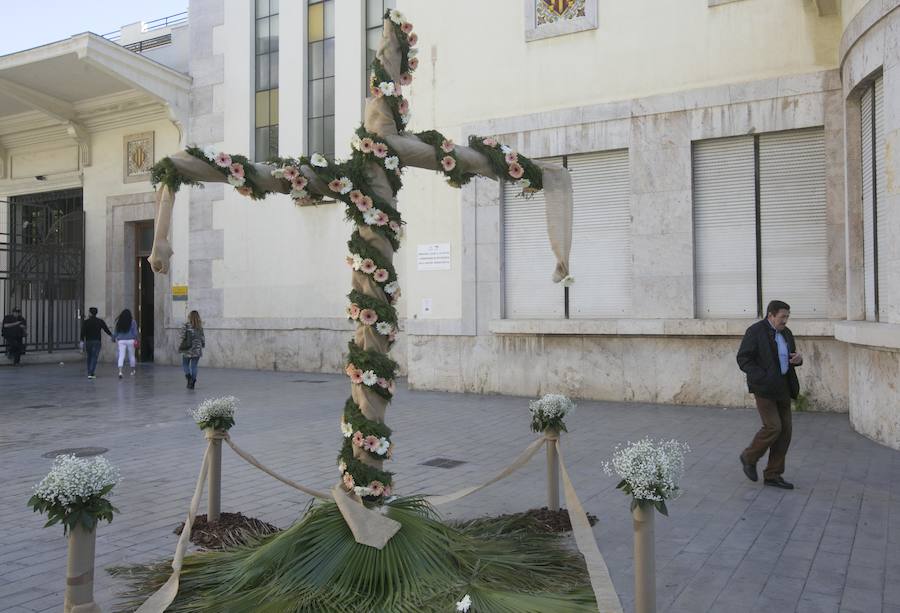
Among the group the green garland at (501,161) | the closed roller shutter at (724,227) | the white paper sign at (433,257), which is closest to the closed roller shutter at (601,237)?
the closed roller shutter at (724,227)

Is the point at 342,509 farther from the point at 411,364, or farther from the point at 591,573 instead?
the point at 411,364

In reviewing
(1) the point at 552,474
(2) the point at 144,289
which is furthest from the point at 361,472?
(2) the point at 144,289

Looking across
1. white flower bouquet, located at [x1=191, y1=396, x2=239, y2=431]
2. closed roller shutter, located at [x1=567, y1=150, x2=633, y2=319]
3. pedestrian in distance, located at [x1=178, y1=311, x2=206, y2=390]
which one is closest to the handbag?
pedestrian in distance, located at [x1=178, y1=311, x2=206, y2=390]

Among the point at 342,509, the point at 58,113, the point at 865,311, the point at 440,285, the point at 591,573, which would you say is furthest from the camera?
the point at 58,113

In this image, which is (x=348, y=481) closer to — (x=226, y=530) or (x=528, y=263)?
(x=226, y=530)

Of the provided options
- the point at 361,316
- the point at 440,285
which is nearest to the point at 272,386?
the point at 440,285

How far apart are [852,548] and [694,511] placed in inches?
47.3

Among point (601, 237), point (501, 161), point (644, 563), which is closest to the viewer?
point (644, 563)

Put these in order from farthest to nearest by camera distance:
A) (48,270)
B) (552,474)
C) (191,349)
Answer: (48,270), (191,349), (552,474)

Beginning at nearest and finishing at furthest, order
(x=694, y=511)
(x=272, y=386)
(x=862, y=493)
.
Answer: (x=694, y=511)
(x=862, y=493)
(x=272, y=386)

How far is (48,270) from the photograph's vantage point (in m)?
21.2

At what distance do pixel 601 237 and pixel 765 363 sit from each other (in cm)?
590

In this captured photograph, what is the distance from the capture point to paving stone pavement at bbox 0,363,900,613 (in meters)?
4.39

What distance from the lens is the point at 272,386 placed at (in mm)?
15125
